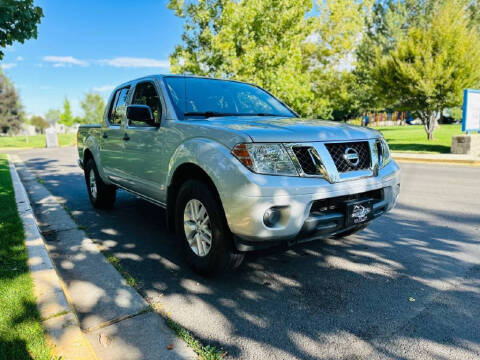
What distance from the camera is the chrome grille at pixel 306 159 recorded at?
2840 millimetres

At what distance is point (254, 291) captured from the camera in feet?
10.0

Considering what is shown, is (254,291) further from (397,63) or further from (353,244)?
(397,63)

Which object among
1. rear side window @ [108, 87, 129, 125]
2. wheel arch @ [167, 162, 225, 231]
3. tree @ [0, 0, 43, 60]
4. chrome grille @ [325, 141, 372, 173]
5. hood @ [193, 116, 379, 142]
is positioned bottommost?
wheel arch @ [167, 162, 225, 231]

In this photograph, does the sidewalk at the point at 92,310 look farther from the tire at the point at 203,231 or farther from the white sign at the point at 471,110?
the white sign at the point at 471,110

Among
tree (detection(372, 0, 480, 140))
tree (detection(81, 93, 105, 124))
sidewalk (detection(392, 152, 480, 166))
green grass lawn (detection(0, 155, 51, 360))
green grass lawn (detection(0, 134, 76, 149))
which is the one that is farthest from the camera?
tree (detection(81, 93, 105, 124))

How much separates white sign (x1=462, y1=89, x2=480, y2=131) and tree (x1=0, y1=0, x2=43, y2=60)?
45.0ft

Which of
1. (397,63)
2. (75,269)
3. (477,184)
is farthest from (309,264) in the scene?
(397,63)

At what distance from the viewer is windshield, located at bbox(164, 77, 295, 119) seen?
3.84 m

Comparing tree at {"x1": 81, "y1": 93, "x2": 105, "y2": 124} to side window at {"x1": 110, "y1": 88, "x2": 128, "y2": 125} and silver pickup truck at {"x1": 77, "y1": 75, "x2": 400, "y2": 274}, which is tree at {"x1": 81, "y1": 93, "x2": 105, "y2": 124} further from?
silver pickup truck at {"x1": 77, "y1": 75, "x2": 400, "y2": 274}

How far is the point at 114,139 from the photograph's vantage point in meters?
4.93

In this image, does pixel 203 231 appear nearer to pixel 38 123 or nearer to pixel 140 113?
pixel 140 113

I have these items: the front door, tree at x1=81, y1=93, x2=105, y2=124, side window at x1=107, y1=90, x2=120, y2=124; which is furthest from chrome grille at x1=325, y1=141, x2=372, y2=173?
tree at x1=81, y1=93, x2=105, y2=124

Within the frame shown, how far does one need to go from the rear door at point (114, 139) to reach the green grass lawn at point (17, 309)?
1.35 meters

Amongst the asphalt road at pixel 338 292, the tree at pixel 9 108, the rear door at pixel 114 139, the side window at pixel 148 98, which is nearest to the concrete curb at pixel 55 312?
the asphalt road at pixel 338 292
